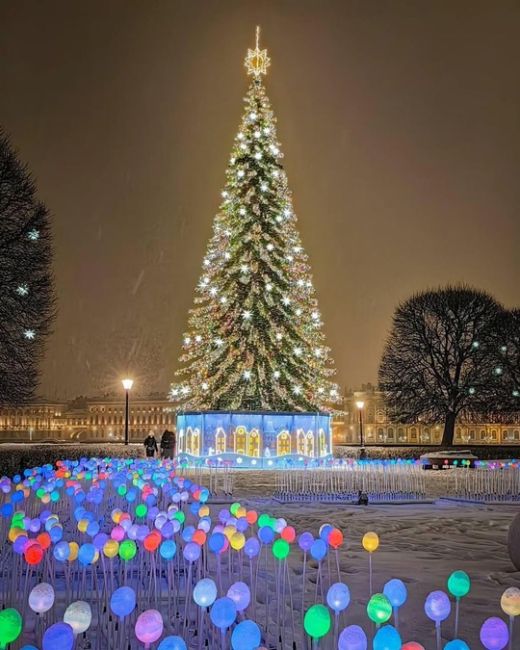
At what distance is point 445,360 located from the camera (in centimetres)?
4788

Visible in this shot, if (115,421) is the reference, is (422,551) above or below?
below

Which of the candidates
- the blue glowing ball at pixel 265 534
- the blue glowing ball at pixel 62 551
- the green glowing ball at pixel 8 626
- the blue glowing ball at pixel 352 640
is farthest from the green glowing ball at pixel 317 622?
the blue glowing ball at pixel 62 551

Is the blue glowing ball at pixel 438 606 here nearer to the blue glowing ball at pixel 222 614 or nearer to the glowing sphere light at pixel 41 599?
the blue glowing ball at pixel 222 614

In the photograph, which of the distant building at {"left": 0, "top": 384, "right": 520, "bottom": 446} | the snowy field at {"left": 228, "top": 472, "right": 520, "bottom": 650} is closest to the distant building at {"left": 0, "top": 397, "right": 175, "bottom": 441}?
the distant building at {"left": 0, "top": 384, "right": 520, "bottom": 446}

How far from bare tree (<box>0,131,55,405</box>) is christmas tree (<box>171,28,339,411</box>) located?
6.83 metres

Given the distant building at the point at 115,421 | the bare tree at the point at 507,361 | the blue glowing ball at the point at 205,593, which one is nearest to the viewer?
the blue glowing ball at the point at 205,593

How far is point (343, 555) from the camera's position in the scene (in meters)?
9.84

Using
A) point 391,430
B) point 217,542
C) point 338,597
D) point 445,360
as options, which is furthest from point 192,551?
point 391,430

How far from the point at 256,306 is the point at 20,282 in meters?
10.2

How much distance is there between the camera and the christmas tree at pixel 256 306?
31812 mm

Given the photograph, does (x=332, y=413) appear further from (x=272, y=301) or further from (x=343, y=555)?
(x=343, y=555)

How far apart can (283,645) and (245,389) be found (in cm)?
2597

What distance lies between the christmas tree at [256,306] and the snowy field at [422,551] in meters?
14.0

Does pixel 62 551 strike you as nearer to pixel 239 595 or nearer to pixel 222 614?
pixel 239 595
